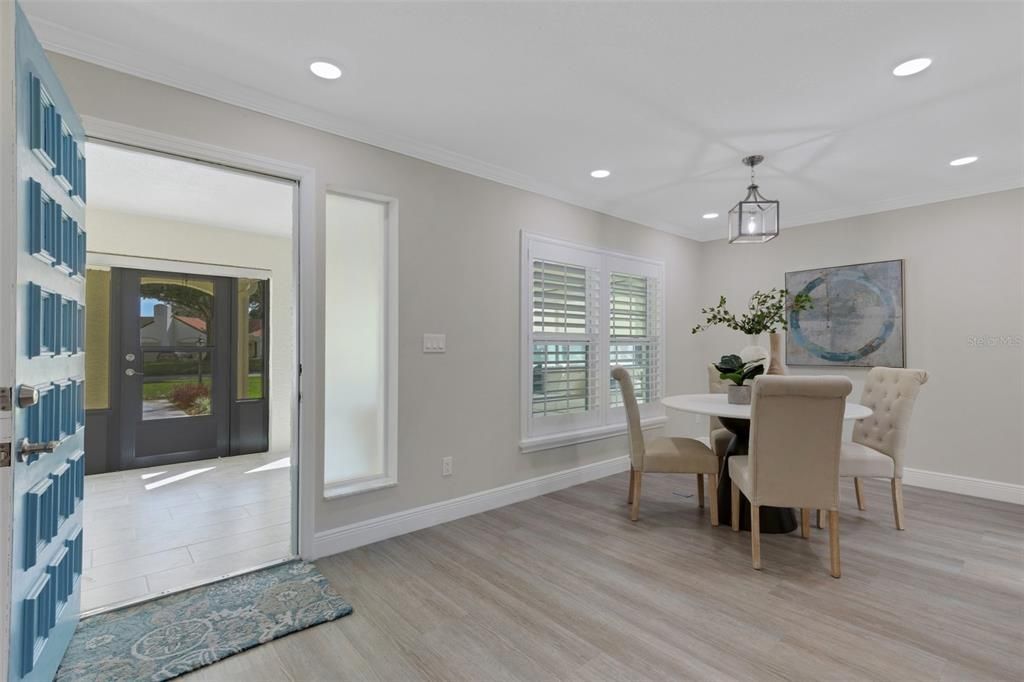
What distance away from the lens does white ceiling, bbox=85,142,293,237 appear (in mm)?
3520

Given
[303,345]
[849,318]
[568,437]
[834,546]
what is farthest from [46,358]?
[849,318]

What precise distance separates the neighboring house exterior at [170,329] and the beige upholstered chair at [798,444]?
536 centimetres

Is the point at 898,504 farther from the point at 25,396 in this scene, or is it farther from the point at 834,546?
the point at 25,396

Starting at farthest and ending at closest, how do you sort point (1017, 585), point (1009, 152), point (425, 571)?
point (1009, 152) → point (425, 571) → point (1017, 585)

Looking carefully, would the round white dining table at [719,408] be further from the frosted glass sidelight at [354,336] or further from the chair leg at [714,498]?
the frosted glass sidelight at [354,336]

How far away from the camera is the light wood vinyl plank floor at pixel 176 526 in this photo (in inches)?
98.5

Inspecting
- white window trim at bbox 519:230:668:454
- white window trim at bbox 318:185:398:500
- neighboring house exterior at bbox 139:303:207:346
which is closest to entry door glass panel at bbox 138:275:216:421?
neighboring house exterior at bbox 139:303:207:346

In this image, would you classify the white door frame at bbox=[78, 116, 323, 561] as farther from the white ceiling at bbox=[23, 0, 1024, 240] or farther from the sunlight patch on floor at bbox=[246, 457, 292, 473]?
the sunlight patch on floor at bbox=[246, 457, 292, 473]

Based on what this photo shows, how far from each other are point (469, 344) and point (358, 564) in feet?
4.92

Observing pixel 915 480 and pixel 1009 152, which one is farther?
pixel 915 480

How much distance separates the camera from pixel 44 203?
1.51m

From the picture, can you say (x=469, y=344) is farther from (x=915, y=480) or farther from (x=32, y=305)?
(x=915, y=480)

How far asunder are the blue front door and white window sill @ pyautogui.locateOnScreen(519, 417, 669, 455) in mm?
2606

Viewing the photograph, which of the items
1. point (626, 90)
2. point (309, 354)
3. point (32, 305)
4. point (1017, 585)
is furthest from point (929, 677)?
point (32, 305)
